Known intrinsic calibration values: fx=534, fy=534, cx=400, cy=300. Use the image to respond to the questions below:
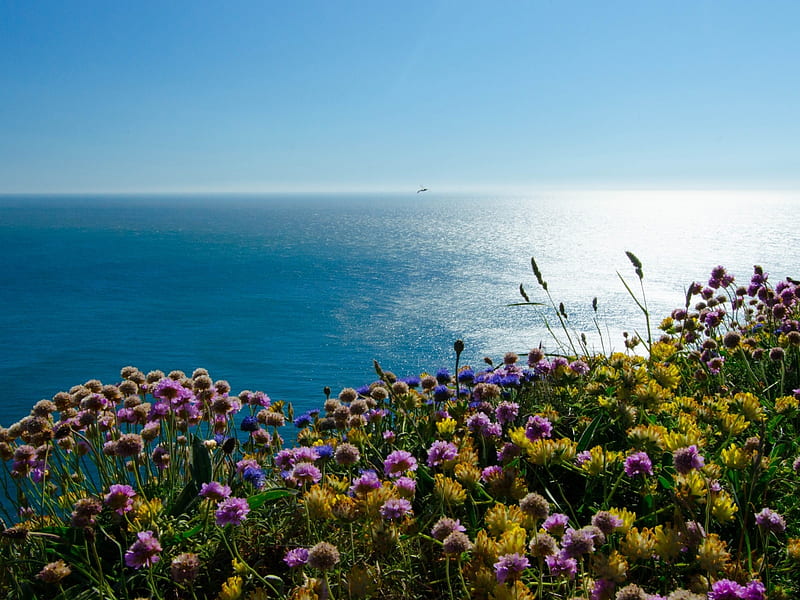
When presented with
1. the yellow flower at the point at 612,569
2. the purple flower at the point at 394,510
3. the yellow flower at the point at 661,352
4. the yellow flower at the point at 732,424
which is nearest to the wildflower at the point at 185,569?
the purple flower at the point at 394,510

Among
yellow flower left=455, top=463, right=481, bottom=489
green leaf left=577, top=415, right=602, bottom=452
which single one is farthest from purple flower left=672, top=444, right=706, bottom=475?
green leaf left=577, top=415, right=602, bottom=452

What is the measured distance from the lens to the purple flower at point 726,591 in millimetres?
1362

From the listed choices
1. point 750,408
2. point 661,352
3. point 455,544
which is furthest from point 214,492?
point 661,352

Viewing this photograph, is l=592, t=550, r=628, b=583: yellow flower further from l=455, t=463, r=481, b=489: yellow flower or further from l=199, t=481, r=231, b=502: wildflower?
l=199, t=481, r=231, b=502: wildflower

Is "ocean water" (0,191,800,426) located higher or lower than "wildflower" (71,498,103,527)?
lower

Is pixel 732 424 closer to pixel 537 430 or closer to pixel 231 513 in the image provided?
pixel 537 430

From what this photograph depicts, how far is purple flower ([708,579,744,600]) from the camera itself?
1362mm

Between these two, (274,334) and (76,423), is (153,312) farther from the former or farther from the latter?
(76,423)

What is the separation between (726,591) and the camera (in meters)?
1.38

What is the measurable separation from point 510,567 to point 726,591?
0.55 metres

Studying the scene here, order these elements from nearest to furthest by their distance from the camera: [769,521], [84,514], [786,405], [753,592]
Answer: [753,592]
[769,521]
[84,514]
[786,405]

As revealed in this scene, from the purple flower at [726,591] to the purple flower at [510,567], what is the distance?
0.48 m

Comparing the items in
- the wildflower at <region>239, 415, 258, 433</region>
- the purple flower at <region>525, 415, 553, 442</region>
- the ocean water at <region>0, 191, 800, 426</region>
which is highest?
the purple flower at <region>525, 415, 553, 442</region>

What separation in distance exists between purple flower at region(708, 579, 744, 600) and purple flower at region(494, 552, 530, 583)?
48 centimetres
